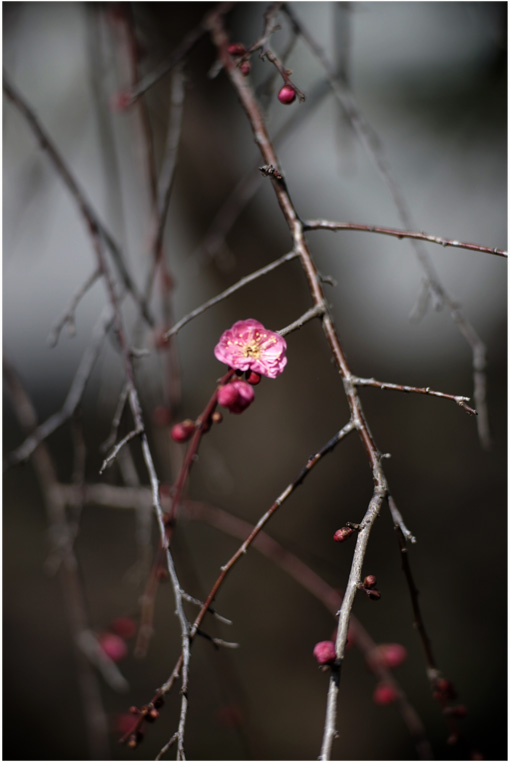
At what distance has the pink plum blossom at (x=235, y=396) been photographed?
69 cm

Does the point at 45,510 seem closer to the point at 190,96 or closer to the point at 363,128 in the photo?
the point at 190,96

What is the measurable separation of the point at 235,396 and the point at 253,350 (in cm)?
8

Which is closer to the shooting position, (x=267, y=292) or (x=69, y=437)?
(x=267, y=292)

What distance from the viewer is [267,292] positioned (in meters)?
2.43

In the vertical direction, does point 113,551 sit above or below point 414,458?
below

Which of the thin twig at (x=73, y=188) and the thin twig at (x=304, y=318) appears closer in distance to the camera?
the thin twig at (x=304, y=318)

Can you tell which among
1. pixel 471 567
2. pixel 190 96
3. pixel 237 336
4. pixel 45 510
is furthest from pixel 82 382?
pixel 45 510

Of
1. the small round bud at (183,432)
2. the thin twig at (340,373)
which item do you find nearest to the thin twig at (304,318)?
the thin twig at (340,373)

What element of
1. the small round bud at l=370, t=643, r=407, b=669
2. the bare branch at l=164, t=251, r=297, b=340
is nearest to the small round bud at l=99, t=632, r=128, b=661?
the small round bud at l=370, t=643, r=407, b=669

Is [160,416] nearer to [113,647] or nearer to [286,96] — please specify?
[113,647]

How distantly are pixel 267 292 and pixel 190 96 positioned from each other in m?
0.82

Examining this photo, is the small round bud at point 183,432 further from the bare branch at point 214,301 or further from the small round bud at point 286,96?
the small round bud at point 286,96

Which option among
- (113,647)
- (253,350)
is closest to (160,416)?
(113,647)

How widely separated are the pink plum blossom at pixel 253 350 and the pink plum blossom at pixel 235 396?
0.03 metres
